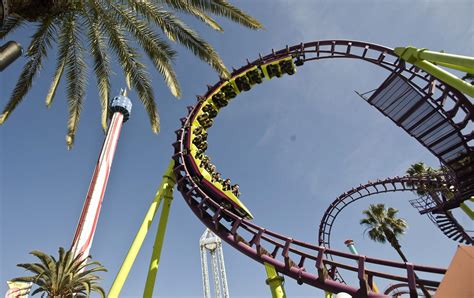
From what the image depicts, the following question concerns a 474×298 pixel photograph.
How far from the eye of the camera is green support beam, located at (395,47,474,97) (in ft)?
25.5

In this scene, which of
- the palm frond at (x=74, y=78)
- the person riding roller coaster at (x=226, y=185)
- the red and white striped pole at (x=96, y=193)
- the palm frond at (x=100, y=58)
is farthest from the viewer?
the red and white striped pole at (x=96, y=193)

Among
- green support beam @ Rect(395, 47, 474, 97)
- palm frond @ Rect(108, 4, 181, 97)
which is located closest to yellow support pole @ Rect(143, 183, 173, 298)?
palm frond @ Rect(108, 4, 181, 97)

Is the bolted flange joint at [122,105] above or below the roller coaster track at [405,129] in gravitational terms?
above

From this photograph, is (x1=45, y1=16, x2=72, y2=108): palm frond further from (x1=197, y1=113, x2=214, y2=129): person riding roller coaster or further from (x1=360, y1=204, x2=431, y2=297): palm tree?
(x1=360, y1=204, x2=431, y2=297): palm tree

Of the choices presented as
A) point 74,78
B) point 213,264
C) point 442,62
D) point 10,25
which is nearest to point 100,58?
point 74,78

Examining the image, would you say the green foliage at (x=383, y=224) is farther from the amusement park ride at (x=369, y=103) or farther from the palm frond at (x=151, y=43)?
the palm frond at (x=151, y=43)

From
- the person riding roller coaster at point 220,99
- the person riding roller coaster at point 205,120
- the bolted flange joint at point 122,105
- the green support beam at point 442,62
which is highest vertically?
the bolted flange joint at point 122,105

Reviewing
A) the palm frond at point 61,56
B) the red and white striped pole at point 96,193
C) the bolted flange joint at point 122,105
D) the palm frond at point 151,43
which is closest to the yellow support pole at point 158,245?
the palm frond at point 151,43

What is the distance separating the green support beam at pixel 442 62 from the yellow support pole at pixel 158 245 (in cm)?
1033

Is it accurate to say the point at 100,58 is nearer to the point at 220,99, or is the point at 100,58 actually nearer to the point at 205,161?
the point at 205,161

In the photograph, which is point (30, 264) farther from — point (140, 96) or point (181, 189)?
point (140, 96)

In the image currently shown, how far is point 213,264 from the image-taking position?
4247 cm

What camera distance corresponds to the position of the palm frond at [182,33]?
7094 mm

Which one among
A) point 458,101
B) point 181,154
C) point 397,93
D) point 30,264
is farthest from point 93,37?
point 458,101
